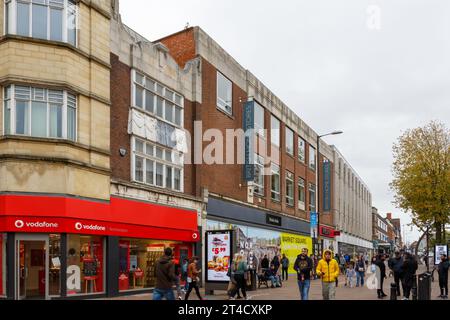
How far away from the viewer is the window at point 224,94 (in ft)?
107

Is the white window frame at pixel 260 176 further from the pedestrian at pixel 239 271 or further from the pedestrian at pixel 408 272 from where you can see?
the pedestrian at pixel 408 272

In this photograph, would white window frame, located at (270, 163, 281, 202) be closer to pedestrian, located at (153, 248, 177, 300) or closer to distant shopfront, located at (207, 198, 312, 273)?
distant shopfront, located at (207, 198, 312, 273)

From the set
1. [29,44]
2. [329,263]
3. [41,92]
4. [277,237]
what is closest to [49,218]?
[41,92]

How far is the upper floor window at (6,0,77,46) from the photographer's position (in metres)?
19.7

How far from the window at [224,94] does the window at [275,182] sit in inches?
322

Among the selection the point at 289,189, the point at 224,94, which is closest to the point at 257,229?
the point at 289,189

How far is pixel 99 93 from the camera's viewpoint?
71.8ft

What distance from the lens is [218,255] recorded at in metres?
23.1

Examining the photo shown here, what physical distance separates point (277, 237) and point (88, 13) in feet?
80.0

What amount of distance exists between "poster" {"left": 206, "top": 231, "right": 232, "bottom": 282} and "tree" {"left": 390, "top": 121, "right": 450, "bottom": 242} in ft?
80.7

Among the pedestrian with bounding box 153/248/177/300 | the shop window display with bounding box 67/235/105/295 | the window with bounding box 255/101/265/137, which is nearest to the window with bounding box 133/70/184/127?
the shop window display with bounding box 67/235/105/295

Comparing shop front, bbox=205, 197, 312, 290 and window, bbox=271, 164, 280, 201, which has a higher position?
window, bbox=271, 164, 280, 201

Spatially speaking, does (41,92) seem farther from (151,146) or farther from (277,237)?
(277,237)

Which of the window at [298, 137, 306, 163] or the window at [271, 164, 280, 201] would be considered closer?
the window at [271, 164, 280, 201]
